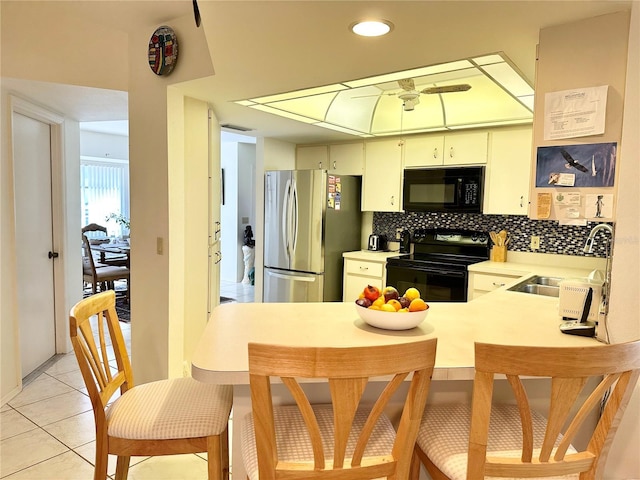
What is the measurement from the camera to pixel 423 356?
0.98 m

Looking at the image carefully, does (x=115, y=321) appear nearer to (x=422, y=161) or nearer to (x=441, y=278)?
(x=441, y=278)

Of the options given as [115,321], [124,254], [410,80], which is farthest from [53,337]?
[410,80]

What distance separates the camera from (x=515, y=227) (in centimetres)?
377

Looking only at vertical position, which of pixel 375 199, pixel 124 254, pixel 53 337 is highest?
pixel 375 199

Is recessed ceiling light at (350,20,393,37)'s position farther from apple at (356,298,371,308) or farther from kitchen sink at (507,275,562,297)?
kitchen sink at (507,275,562,297)

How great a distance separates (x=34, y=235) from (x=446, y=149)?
352 centimetres

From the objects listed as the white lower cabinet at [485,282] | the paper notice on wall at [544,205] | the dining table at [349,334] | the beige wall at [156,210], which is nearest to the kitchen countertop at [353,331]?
the dining table at [349,334]

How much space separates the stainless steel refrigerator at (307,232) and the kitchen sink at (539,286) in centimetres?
191

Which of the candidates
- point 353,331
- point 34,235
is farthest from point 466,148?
point 34,235

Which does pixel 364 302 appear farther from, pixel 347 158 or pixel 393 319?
pixel 347 158

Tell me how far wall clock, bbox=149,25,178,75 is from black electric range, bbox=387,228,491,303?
7.97 feet

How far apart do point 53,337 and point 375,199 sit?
3214mm

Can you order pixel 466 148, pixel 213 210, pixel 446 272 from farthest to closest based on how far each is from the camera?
pixel 466 148
pixel 446 272
pixel 213 210

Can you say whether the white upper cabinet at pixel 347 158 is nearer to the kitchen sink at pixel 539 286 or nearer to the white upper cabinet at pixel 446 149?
the white upper cabinet at pixel 446 149
